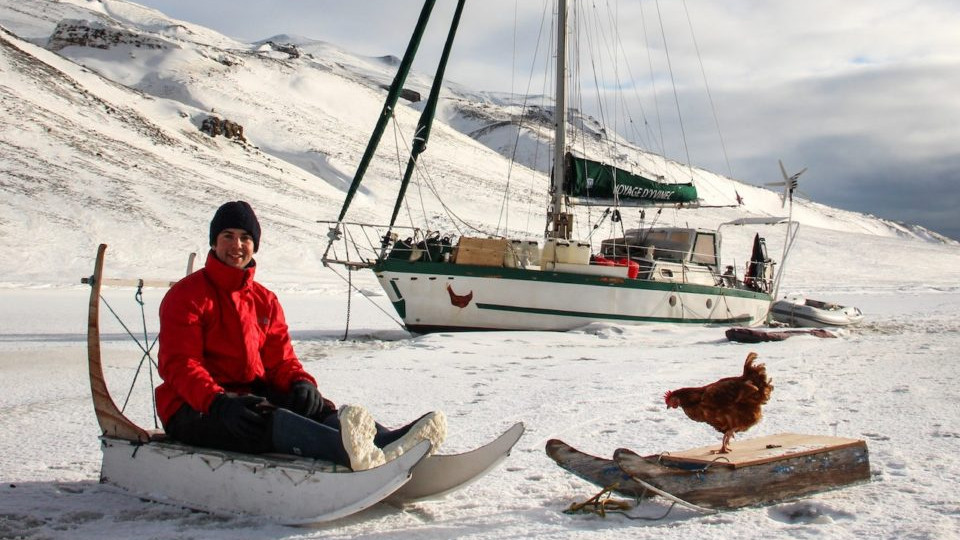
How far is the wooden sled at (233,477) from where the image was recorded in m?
3.67

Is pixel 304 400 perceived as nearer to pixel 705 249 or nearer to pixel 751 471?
pixel 751 471

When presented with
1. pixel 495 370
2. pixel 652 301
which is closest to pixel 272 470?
pixel 495 370

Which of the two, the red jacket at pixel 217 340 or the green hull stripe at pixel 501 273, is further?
the green hull stripe at pixel 501 273

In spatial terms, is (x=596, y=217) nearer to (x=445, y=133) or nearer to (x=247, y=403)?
(x=445, y=133)

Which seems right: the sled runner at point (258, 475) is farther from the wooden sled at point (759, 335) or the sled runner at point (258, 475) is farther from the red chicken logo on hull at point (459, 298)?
the wooden sled at point (759, 335)

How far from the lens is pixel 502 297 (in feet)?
47.5

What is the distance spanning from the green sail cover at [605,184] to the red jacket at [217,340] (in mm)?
13384

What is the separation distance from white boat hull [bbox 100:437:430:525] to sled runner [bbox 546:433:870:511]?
119 cm

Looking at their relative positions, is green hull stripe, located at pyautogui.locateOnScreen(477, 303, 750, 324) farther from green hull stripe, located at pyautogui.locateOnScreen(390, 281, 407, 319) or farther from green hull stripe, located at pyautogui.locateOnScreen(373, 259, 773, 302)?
green hull stripe, located at pyautogui.locateOnScreen(390, 281, 407, 319)

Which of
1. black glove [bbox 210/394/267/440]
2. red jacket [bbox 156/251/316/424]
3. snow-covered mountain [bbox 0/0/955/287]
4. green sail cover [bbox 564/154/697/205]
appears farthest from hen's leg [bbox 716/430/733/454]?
snow-covered mountain [bbox 0/0/955/287]

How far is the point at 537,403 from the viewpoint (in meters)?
7.40

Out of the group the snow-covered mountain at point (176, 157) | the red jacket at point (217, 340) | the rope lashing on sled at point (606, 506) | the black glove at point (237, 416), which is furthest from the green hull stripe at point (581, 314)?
the snow-covered mountain at point (176, 157)

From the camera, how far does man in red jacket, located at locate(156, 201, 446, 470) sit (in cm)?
383

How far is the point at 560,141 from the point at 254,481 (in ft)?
47.6
